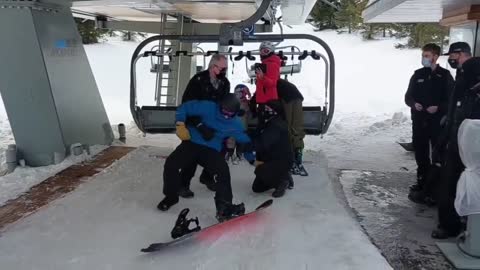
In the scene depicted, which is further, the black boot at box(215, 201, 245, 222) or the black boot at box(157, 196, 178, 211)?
the black boot at box(157, 196, 178, 211)

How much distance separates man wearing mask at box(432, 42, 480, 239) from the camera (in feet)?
13.1

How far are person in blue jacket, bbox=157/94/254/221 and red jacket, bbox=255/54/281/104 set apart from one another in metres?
1.03

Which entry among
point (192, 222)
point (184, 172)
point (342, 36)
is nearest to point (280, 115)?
point (184, 172)

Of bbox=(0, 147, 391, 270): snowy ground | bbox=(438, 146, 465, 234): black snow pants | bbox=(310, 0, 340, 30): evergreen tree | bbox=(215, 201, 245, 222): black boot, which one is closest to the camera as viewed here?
bbox=(0, 147, 391, 270): snowy ground

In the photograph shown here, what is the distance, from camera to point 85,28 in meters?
25.3

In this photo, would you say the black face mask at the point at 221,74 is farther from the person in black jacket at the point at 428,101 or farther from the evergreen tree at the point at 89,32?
the evergreen tree at the point at 89,32

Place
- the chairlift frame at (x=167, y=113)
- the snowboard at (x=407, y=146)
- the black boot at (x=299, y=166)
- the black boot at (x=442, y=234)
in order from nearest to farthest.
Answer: the black boot at (x=442, y=234), the black boot at (x=299, y=166), the chairlift frame at (x=167, y=113), the snowboard at (x=407, y=146)

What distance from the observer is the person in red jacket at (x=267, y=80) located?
18.0 ft

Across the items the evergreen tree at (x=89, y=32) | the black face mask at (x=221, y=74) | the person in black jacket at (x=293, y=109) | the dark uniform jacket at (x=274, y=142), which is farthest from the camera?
the evergreen tree at (x=89, y=32)

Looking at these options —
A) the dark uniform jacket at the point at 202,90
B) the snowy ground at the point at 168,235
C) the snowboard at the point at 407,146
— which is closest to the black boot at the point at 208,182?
the snowy ground at the point at 168,235

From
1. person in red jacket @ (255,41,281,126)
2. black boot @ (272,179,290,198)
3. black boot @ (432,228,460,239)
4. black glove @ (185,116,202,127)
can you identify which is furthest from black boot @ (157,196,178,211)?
black boot @ (432,228,460,239)

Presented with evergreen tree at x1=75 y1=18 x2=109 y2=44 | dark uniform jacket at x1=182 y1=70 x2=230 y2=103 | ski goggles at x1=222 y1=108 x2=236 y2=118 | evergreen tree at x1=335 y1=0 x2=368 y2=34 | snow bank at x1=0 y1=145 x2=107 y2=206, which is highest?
evergreen tree at x1=335 y1=0 x2=368 y2=34

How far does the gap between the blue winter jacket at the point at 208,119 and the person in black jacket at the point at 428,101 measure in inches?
84.1

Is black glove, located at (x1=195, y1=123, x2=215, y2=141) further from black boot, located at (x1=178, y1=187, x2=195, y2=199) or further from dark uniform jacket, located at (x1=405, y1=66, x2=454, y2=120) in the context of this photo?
dark uniform jacket, located at (x1=405, y1=66, x2=454, y2=120)
